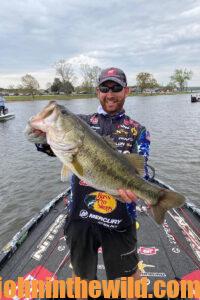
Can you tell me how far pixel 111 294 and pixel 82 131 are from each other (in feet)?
8.19

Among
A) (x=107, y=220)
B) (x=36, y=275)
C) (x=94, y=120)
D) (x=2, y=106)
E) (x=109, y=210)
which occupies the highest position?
(x=94, y=120)

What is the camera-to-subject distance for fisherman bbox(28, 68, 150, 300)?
12.0ft

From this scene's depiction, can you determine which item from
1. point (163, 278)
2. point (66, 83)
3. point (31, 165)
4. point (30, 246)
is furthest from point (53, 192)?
point (66, 83)

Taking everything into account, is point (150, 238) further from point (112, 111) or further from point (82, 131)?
point (82, 131)

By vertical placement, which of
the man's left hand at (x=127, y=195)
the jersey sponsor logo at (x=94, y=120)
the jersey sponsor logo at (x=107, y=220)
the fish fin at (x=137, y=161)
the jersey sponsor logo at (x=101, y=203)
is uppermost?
the jersey sponsor logo at (x=94, y=120)

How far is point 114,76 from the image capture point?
3.70 m

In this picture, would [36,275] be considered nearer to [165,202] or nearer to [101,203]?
[101,203]

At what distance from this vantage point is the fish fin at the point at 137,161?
11.1ft

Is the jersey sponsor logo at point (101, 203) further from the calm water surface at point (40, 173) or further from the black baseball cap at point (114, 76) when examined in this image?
the calm water surface at point (40, 173)

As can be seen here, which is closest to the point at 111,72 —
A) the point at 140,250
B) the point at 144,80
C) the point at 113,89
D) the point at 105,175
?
the point at 113,89

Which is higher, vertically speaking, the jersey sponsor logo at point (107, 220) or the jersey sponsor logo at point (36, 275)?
the jersey sponsor logo at point (107, 220)

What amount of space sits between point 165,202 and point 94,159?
2.96 feet

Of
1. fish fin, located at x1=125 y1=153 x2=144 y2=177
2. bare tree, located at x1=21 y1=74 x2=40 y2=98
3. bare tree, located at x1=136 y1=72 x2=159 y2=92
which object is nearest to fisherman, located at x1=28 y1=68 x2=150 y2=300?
fish fin, located at x1=125 y1=153 x2=144 y2=177

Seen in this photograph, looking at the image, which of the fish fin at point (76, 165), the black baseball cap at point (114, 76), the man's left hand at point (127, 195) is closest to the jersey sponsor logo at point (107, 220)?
the man's left hand at point (127, 195)
